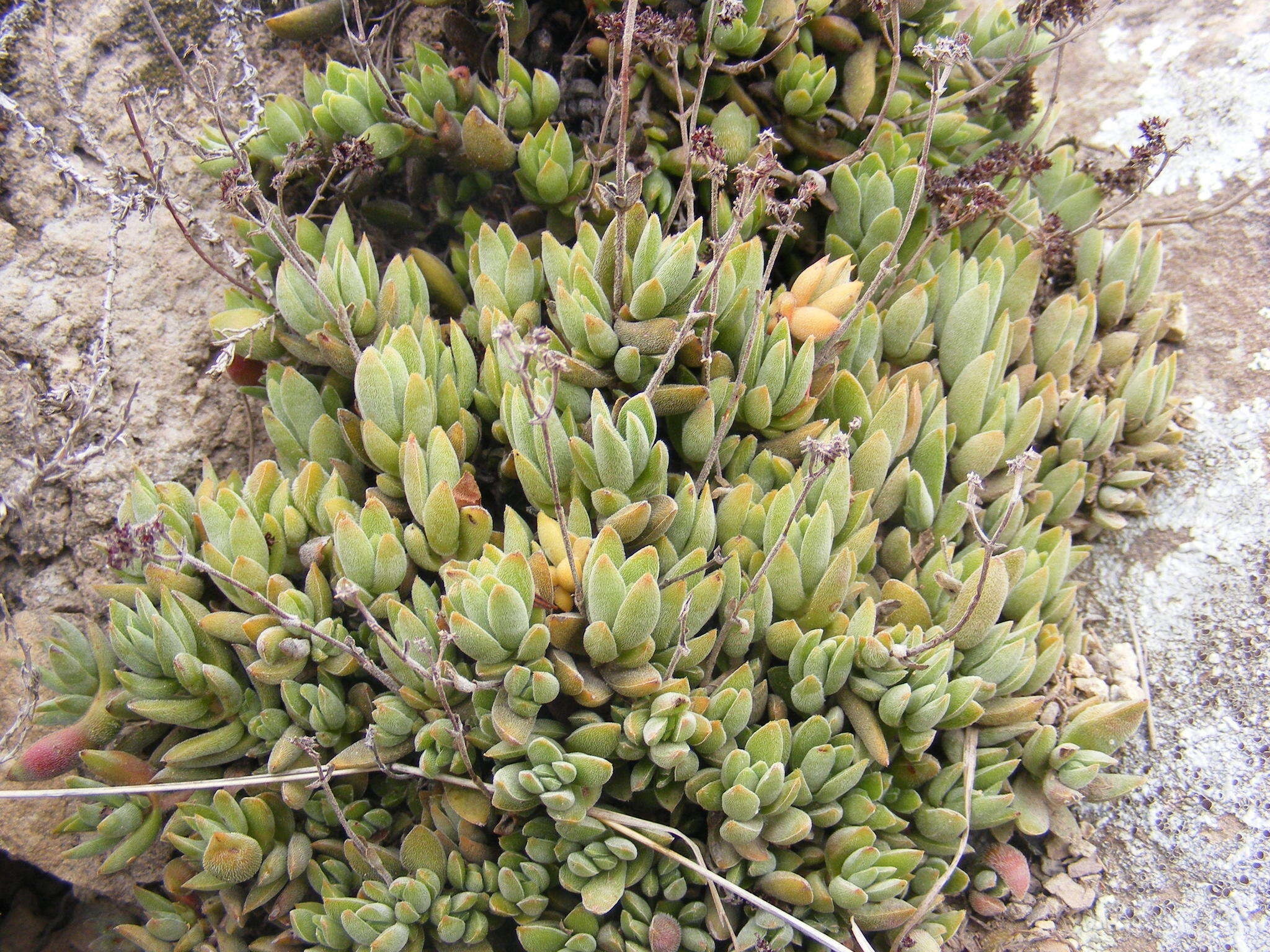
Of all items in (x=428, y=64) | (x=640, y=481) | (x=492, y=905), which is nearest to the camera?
(x=492, y=905)

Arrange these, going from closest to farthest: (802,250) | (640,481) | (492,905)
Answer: (492,905) < (640,481) < (802,250)

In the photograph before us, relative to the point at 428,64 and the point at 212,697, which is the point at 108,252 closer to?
the point at 428,64

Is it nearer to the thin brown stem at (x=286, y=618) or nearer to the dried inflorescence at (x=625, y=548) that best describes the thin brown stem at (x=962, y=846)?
the dried inflorescence at (x=625, y=548)

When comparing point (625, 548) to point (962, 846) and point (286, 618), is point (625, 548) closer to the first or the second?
point (286, 618)

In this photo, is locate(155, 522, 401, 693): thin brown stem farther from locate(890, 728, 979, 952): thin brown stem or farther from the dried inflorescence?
locate(890, 728, 979, 952): thin brown stem

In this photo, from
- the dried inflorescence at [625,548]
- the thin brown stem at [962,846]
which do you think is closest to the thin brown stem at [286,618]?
the dried inflorescence at [625,548]

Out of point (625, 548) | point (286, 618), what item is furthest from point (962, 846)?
point (286, 618)

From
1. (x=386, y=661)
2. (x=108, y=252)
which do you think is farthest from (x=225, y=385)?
(x=386, y=661)

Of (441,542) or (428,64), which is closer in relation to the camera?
(441,542)

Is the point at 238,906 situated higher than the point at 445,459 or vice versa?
the point at 445,459
